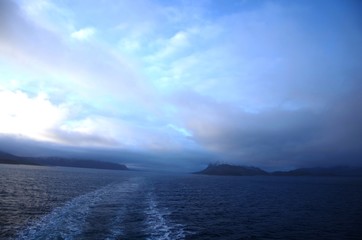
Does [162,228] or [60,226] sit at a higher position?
[60,226]

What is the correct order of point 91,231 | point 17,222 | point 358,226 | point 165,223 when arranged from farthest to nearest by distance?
point 358,226 < point 165,223 < point 17,222 < point 91,231

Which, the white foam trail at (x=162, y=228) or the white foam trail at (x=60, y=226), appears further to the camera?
the white foam trail at (x=162, y=228)

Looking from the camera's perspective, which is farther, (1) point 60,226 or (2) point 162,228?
(2) point 162,228

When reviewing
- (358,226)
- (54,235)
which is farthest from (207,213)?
(54,235)

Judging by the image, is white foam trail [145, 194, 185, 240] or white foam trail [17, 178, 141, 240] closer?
white foam trail [17, 178, 141, 240]

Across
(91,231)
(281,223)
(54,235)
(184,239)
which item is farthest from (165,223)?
(281,223)

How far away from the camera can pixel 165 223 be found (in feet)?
134

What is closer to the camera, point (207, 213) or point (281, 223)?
point (281, 223)

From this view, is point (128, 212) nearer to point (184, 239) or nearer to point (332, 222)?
point (184, 239)

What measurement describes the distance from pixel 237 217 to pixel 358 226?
729 inches

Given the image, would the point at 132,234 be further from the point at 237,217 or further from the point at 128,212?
the point at 237,217

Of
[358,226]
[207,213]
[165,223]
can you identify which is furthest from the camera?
[207,213]

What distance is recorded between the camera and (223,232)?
3828 cm

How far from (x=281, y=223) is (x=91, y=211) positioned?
97.9 feet
